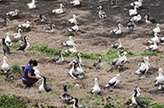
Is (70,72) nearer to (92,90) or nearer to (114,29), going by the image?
(92,90)

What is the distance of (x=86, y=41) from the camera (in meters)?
23.4

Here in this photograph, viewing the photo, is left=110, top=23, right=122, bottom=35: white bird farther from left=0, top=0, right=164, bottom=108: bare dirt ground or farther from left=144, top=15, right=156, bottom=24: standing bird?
left=144, top=15, right=156, bottom=24: standing bird

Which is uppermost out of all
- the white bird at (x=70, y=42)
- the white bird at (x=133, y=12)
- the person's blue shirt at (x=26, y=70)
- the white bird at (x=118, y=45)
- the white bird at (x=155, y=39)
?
the person's blue shirt at (x=26, y=70)

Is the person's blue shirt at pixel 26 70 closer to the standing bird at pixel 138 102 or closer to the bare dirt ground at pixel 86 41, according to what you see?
Answer: the bare dirt ground at pixel 86 41

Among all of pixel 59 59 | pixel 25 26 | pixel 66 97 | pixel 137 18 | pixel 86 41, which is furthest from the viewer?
pixel 137 18

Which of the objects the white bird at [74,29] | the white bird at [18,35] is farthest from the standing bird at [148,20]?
the white bird at [18,35]

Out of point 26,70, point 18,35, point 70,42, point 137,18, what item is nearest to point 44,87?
point 26,70

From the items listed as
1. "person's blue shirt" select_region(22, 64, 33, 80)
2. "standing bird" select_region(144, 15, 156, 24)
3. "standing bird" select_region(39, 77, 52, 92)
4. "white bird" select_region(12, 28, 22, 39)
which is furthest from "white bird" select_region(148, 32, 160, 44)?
"person's blue shirt" select_region(22, 64, 33, 80)

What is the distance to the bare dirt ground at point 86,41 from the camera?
1525 centimetres

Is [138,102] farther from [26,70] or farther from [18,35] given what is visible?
[18,35]

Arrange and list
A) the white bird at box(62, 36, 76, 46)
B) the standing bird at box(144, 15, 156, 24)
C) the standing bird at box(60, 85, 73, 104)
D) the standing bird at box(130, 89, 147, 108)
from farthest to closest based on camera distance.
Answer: the standing bird at box(144, 15, 156, 24) → the white bird at box(62, 36, 76, 46) → the standing bird at box(60, 85, 73, 104) → the standing bird at box(130, 89, 147, 108)

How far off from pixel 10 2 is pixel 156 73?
16636 millimetres

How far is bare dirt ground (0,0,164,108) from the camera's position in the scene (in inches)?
600

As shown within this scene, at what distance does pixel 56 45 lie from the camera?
891 inches
